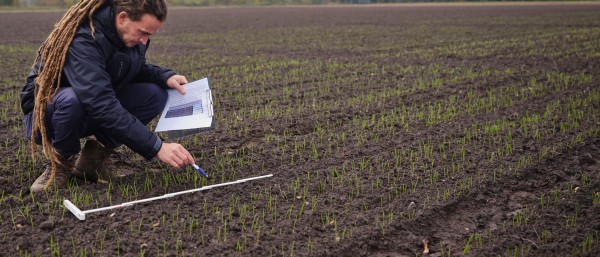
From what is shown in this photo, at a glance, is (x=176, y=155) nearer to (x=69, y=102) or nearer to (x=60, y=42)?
(x=69, y=102)

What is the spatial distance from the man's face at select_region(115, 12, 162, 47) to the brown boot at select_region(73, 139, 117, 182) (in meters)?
0.93

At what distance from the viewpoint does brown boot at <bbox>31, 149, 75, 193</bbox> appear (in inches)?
182

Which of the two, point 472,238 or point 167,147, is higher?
point 167,147

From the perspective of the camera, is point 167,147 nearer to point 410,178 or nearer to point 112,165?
point 112,165

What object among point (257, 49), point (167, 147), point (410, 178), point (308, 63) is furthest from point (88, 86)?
point (257, 49)

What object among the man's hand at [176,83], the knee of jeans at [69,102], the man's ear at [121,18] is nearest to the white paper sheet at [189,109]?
the man's hand at [176,83]

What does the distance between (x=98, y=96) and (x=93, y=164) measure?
87 centimetres

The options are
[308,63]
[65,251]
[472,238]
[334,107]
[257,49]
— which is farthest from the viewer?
[257,49]

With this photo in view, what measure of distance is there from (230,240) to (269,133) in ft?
9.37

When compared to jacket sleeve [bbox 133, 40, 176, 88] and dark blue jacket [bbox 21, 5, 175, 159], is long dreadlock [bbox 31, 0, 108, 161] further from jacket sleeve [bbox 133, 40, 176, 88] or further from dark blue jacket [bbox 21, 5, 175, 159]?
jacket sleeve [bbox 133, 40, 176, 88]

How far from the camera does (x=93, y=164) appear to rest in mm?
4840

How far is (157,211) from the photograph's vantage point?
4297 mm

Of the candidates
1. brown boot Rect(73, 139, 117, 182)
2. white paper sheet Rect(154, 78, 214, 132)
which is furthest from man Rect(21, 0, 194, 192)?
white paper sheet Rect(154, 78, 214, 132)

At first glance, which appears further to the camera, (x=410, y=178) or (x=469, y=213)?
(x=410, y=178)
